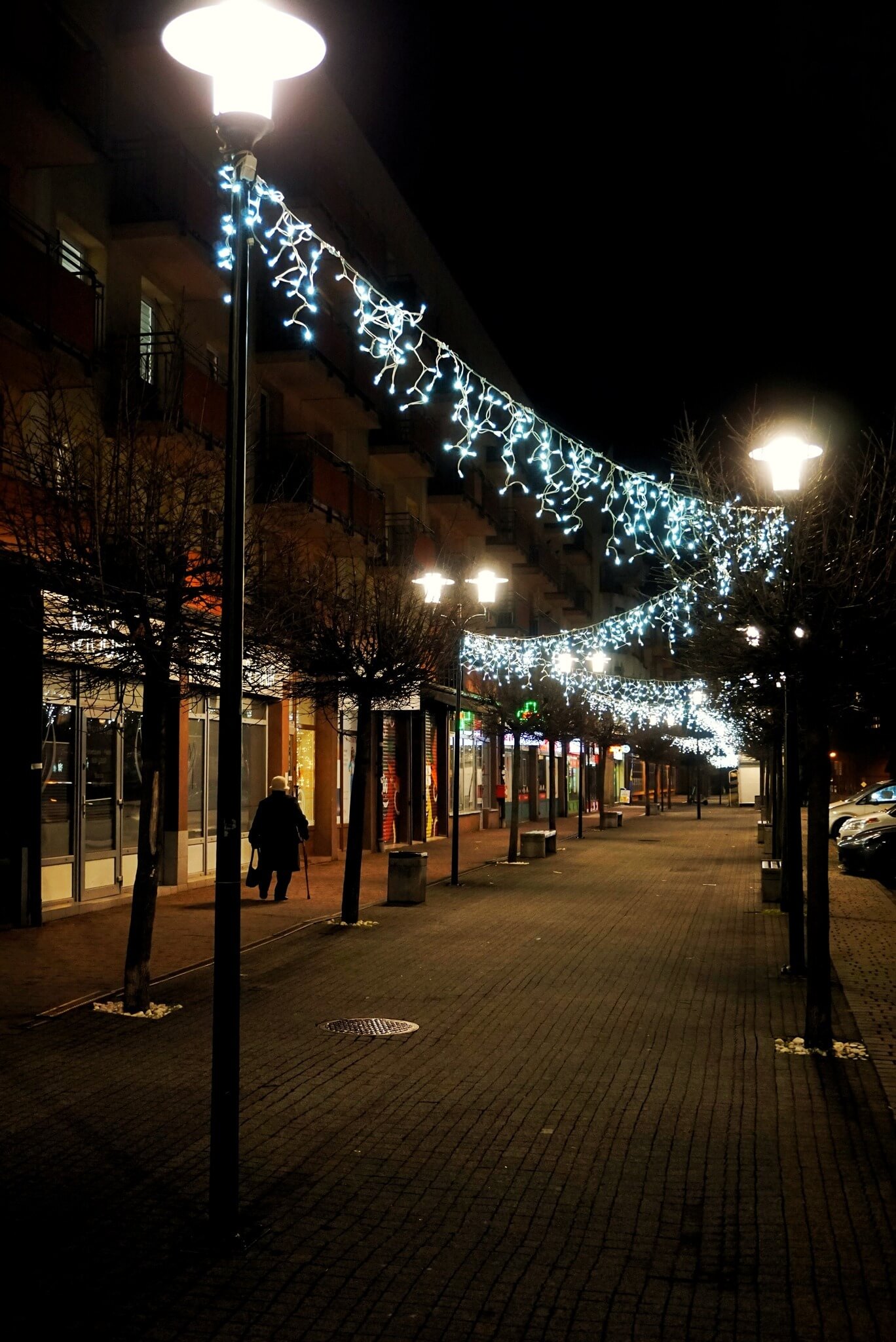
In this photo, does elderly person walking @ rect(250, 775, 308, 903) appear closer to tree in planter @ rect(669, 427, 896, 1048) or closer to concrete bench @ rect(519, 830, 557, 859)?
tree in planter @ rect(669, 427, 896, 1048)

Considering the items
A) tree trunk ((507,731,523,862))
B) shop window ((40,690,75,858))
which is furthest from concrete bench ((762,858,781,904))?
shop window ((40,690,75,858))

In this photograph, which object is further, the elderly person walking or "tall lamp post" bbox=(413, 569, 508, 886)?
"tall lamp post" bbox=(413, 569, 508, 886)

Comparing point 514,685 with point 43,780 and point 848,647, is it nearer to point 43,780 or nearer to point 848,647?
point 43,780

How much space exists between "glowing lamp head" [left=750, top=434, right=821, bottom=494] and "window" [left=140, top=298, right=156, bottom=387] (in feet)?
28.6

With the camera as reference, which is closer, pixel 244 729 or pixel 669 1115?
pixel 669 1115

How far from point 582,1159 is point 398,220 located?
28711mm

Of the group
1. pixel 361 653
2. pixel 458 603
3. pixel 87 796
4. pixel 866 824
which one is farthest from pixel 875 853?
pixel 87 796

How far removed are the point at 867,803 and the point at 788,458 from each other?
25.5m

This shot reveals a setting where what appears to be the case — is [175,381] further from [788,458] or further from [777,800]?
[777,800]

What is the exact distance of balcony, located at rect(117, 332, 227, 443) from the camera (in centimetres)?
1473

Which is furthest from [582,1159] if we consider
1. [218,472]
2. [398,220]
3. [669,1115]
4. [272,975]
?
[398,220]

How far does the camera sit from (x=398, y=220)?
104 feet

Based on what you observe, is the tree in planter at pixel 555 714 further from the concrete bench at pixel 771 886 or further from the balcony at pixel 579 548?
the balcony at pixel 579 548

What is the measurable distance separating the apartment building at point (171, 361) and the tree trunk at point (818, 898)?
5952 mm
